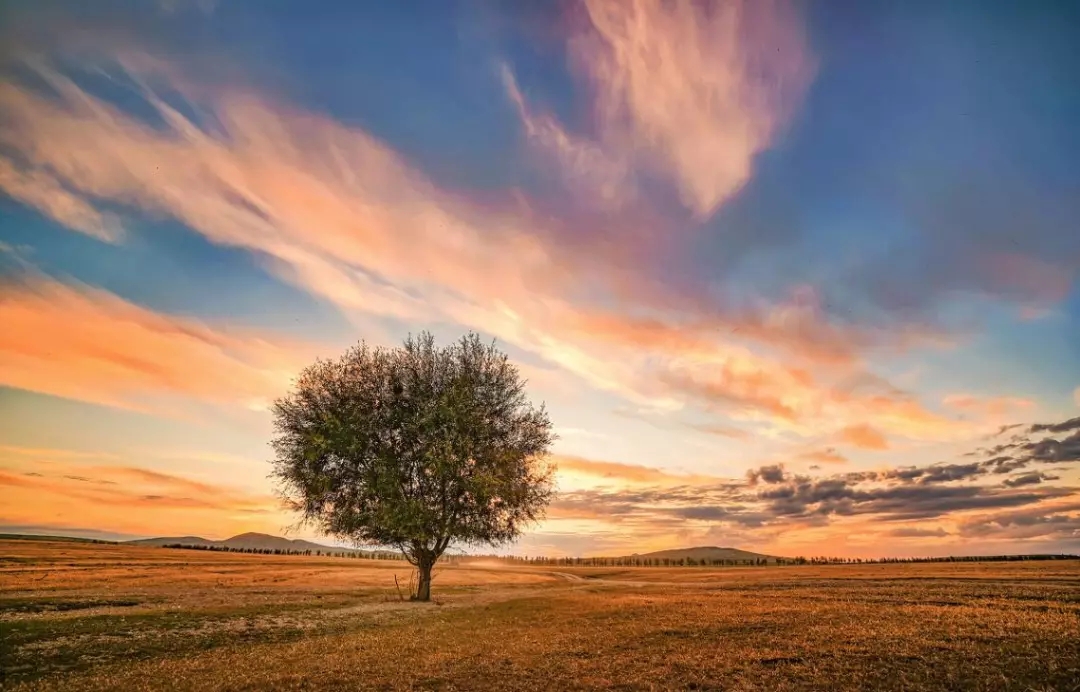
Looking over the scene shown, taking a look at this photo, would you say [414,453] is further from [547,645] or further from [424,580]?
[547,645]

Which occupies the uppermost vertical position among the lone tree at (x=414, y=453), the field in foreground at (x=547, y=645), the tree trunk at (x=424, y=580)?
the lone tree at (x=414, y=453)

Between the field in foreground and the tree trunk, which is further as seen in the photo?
the tree trunk

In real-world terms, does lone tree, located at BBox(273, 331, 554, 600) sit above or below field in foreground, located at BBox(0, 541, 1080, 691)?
above

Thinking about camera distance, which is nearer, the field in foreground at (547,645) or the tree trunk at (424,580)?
the field in foreground at (547,645)

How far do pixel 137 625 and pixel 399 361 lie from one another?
25032 millimetres

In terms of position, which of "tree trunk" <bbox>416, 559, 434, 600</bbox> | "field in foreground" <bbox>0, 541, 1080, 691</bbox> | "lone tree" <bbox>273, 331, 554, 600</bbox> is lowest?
"field in foreground" <bbox>0, 541, 1080, 691</bbox>

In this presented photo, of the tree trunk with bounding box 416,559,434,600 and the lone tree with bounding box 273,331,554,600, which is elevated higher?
the lone tree with bounding box 273,331,554,600

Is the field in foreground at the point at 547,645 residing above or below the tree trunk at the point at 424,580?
below

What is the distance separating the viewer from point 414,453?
153 feet

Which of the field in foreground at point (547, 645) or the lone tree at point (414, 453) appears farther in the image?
the lone tree at point (414, 453)

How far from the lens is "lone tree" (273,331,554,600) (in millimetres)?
45000

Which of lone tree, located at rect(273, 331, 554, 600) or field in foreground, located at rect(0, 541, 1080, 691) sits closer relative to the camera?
field in foreground, located at rect(0, 541, 1080, 691)

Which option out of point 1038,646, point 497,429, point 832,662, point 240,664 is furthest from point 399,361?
point 1038,646

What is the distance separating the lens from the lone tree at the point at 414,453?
148ft
